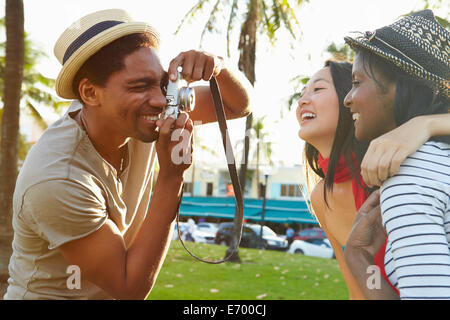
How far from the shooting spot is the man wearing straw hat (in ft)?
4.65

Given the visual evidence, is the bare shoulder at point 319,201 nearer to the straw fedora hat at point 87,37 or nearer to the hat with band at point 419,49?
the hat with band at point 419,49

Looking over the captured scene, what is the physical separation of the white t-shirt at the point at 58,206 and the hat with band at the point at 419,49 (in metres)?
0.94

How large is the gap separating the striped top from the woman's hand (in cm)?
3

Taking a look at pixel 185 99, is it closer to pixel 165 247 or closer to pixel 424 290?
pixel 165 247

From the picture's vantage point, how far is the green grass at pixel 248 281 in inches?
279

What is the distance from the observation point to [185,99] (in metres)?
1.42

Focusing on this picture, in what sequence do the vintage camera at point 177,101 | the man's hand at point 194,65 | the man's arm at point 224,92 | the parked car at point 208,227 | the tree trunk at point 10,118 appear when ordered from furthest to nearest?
the parked car at point 208,227 < the tree trunk at point 10,118 < the man's arm at point 224,92 < the man's hand at point 194,65 < the vintage camera at point 177,101

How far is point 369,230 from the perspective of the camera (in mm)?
1328

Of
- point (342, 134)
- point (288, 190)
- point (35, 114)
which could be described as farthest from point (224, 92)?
point (288, 190)

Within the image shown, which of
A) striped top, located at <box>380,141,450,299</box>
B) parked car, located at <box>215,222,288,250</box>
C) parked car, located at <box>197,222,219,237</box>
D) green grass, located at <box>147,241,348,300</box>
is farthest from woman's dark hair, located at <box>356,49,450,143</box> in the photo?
parked car, located at <box>197,222,219,237</box>

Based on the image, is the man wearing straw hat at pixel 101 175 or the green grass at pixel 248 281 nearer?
the man wearing straw hat at pixel 101 175

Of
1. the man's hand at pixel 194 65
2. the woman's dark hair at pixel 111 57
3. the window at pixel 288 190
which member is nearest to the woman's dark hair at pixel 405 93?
the man's hand at pixel 194 65

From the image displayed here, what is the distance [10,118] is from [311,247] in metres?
14.2
